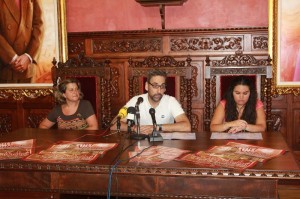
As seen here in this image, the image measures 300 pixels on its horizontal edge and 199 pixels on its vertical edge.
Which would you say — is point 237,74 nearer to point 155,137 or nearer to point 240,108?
point 240,108

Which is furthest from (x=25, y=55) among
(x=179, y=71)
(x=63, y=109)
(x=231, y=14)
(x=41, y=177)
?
(x=41, y=177)

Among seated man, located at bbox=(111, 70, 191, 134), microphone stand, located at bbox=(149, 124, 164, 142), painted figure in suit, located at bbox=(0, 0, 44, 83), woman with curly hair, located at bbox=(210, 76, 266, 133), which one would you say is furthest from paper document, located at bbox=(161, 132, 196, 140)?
painted figure in suit, located at bbox=(0, 0, 44, 83)

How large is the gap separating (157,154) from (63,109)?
146 centimetres

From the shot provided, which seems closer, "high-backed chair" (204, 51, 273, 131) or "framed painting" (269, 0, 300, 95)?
"high-backed chair" (204, 51, 273, 131)

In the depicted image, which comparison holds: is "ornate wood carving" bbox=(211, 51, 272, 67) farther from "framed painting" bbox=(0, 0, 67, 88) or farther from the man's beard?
"framed painting" bbox=(0, 0, 67, 88)

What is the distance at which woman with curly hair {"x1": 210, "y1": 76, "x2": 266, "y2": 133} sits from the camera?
3.11 m

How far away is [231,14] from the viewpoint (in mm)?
4492

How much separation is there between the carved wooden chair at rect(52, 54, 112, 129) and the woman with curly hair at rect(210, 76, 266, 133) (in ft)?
3.89

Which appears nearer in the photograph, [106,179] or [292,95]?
[106,179]

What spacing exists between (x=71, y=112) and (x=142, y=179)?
156 cm

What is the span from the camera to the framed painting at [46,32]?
4824mm

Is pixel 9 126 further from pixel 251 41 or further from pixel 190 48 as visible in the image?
pixel 251 41

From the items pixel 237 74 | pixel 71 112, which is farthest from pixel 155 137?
pixel 237 74

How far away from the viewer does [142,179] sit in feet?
6.61
